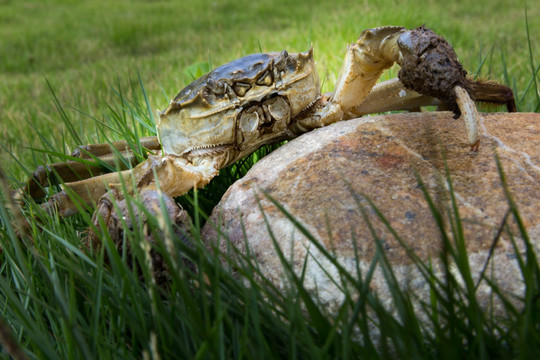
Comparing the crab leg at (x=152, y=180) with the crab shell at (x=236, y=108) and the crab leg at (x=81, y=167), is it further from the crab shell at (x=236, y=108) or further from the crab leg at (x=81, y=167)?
the crab leg at (x=81, y=167)

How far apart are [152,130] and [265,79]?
3.02 feet

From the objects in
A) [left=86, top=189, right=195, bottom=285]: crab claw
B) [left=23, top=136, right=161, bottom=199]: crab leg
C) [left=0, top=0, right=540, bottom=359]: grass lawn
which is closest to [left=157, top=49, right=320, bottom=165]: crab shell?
[left=0, top=0, right=540, bottom=359]: grass lawn

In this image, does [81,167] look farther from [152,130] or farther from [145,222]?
[145,222]

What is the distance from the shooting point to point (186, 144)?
7.20 ft

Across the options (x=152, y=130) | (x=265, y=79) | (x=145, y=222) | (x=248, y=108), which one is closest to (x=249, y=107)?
(x=248, y=108)

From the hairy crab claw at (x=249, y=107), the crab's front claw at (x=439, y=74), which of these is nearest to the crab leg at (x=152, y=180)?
the hairy crab claw at (x=249, y=107)

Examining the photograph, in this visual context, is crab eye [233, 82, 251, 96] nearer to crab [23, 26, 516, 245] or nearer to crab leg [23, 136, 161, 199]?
crab [23, 26, 516, 245]

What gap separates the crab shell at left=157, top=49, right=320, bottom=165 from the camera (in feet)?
6.94

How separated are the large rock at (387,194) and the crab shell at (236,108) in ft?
0.86

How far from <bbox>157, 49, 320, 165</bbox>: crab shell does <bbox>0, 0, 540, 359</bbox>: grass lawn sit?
25 cm

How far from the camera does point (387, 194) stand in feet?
5.05

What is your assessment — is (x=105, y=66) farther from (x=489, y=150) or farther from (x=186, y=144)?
(x=489, y=150)

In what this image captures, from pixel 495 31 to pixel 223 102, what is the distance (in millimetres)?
4737

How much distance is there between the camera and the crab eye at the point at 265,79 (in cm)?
214
